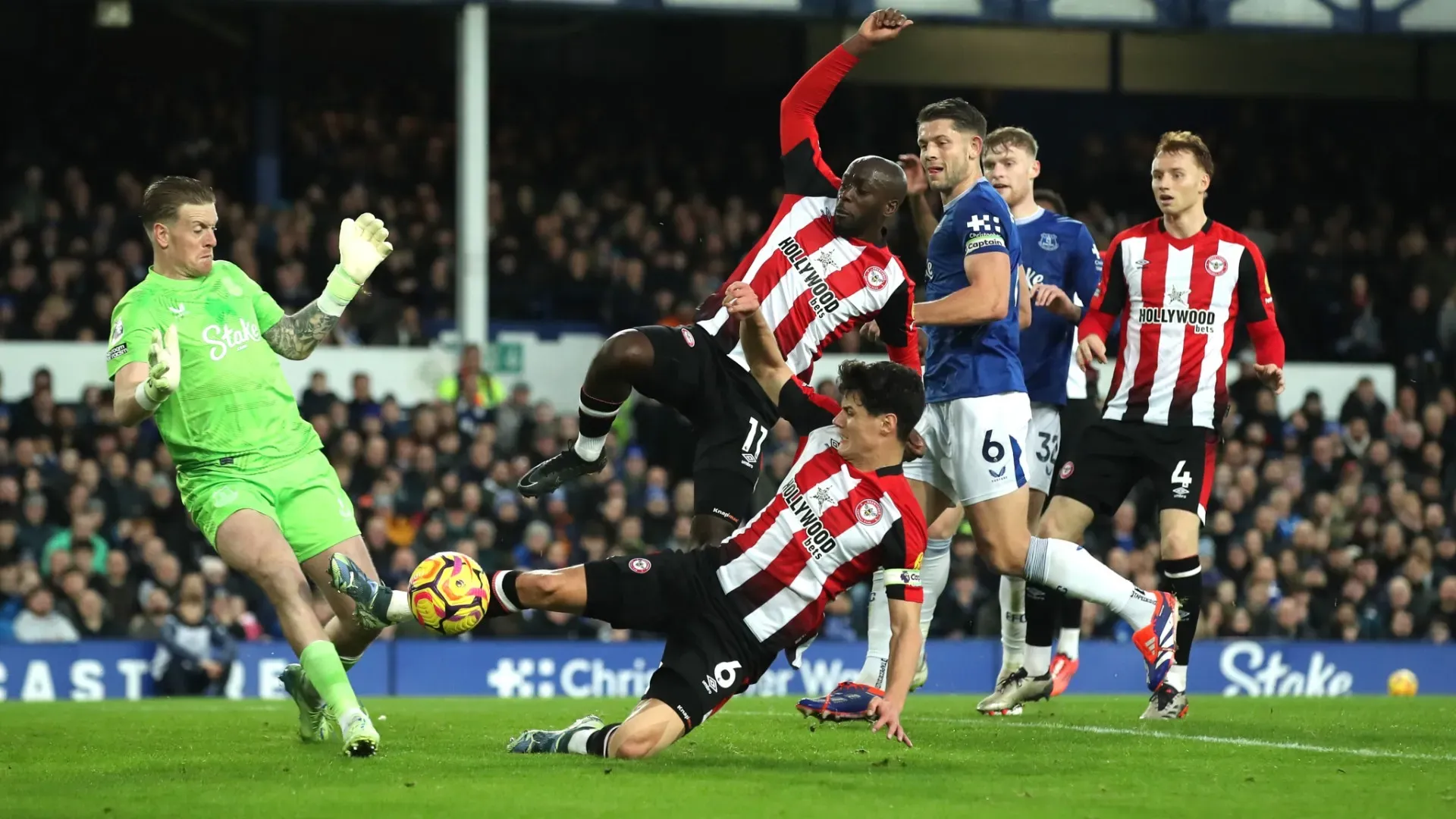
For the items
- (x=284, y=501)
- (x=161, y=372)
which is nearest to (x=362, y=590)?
(x=284, y=501)

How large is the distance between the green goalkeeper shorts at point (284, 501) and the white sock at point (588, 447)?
1.34 metres

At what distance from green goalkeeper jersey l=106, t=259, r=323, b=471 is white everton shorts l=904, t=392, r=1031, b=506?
2.98 metres

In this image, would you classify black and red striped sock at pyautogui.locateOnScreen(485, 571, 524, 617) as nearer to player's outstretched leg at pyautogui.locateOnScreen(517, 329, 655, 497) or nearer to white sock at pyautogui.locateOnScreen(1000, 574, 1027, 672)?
player's outstretched leg at pyautogui.locateOnScreen(517, 329, 655, 497)

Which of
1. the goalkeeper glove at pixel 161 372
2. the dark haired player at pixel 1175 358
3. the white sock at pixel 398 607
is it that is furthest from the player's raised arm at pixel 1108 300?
the goalkeeper glove at pixel 161 372

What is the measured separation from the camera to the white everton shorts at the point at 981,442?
909cm

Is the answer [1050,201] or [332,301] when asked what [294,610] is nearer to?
[332,301]

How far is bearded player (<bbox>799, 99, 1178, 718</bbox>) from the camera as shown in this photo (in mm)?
9016

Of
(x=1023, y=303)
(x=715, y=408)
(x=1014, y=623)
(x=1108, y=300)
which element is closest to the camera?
(x=715, y=408)

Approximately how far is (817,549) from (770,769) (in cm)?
83

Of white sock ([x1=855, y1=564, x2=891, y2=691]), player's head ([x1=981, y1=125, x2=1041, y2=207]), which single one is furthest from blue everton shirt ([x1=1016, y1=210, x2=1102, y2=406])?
white sock ([x1=855, y1=564, x2=891, y2=691])

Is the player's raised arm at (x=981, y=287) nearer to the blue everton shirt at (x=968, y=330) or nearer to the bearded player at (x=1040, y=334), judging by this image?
the blue everton shirt at (x=968, y=330)

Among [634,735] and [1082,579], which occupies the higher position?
[1082,579]

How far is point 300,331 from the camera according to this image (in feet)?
26.8

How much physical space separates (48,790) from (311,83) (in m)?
18.6
